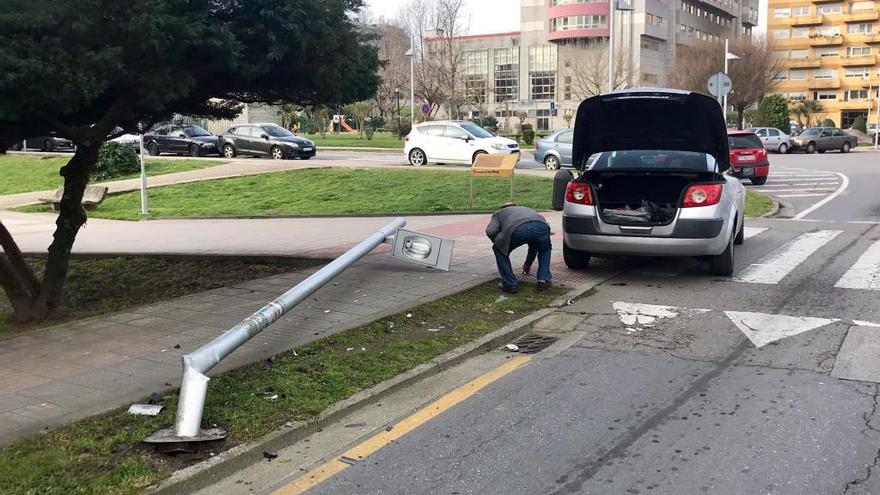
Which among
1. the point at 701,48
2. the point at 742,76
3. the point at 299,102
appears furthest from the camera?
the point at 701,48

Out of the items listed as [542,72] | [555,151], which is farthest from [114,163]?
[542,72]

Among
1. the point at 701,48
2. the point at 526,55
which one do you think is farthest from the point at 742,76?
the point at 526,55

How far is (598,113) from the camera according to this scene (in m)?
10.2

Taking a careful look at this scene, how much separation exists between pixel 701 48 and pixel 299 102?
2687 inches

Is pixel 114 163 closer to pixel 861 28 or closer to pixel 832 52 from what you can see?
pixel 832 52

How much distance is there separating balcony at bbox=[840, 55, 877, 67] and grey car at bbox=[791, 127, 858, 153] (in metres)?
59.9

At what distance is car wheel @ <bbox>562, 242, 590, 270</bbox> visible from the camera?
9.41 meters

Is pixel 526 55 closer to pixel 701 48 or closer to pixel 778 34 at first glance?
pixel 701 48

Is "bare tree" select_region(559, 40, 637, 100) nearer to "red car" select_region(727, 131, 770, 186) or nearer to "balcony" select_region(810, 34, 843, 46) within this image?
"balcony" select_region(810, 34, 843, 46)

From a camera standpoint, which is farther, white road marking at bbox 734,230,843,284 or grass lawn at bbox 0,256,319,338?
white road marking at bbox 734,230,843,284

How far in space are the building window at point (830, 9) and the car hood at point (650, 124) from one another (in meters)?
106

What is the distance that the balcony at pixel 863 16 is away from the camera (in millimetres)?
95562

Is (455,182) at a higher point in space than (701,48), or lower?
lower

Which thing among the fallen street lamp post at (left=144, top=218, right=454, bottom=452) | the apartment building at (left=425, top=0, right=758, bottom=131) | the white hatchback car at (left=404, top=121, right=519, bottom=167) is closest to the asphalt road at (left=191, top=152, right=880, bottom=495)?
the fallen street lamp post at (left=144, top=218, right=454, bottom=452)
